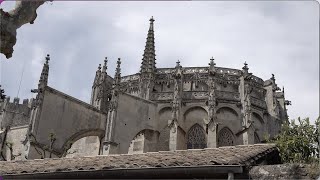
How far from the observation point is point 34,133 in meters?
23.2

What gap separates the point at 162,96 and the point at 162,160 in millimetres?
22066

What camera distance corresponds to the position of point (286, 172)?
26.2ft

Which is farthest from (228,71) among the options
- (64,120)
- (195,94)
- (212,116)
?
(64,120)

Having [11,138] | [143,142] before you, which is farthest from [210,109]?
[11,138]

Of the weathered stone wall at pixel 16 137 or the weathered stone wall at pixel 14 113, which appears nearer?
the weathered stone wall at pixel 16 137

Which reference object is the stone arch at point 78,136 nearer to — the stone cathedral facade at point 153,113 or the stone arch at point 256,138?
the stone cathedral facade at point 153,113

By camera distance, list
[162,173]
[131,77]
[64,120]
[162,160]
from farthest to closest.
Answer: [131,77]
[64,120]
[162,160]
[162,173]

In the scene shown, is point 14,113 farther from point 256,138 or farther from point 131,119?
point 256,138

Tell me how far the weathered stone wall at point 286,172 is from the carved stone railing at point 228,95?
2294cm

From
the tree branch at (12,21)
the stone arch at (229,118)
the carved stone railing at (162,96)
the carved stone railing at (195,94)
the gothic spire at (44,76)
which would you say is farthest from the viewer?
the carved stone railing at (162,96)

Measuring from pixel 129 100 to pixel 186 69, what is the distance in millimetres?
8295

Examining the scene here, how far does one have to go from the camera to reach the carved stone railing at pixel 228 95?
31.2 meters

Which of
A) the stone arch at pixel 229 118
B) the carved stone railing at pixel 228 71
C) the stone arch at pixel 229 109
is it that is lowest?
the stone arch at pixel 229 118

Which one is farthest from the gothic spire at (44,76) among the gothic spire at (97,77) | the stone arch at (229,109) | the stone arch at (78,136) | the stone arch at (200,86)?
the stone arch at (229,109)
